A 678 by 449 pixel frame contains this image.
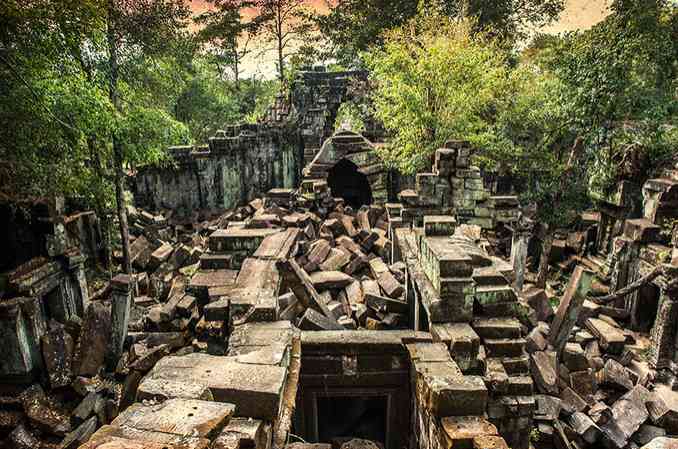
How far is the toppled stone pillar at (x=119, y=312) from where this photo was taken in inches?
235

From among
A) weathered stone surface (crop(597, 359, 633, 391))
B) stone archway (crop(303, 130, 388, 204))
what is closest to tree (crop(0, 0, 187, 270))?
stone archway (crop(303, 130, 388, 204))

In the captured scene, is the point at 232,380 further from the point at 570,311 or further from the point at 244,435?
the point at 570,311

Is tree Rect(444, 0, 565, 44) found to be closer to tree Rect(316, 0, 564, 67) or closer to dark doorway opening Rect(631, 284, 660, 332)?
tree Rect(316, 0, 564, 67)

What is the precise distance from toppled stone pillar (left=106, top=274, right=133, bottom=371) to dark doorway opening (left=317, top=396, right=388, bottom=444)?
3082 millimetres

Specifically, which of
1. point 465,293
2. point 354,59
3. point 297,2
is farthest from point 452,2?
point 465,293

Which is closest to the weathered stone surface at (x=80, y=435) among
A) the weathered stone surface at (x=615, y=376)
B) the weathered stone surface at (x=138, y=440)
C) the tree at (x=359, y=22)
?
the weathered stone surface at (x=138, y=440)

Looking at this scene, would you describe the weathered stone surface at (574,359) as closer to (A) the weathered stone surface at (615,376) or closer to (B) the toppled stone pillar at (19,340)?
(A) the weathered stone surface at (615,376)

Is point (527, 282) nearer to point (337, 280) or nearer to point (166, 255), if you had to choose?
point (337, 280)

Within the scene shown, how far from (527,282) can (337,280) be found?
8.70 metres

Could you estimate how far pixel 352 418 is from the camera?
6469mm

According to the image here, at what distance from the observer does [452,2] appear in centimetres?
2036

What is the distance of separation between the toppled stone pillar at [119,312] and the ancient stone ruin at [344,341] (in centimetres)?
2

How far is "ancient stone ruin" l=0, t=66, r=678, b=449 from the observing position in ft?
11.9

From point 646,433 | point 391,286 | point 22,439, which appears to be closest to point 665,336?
point 646,433
